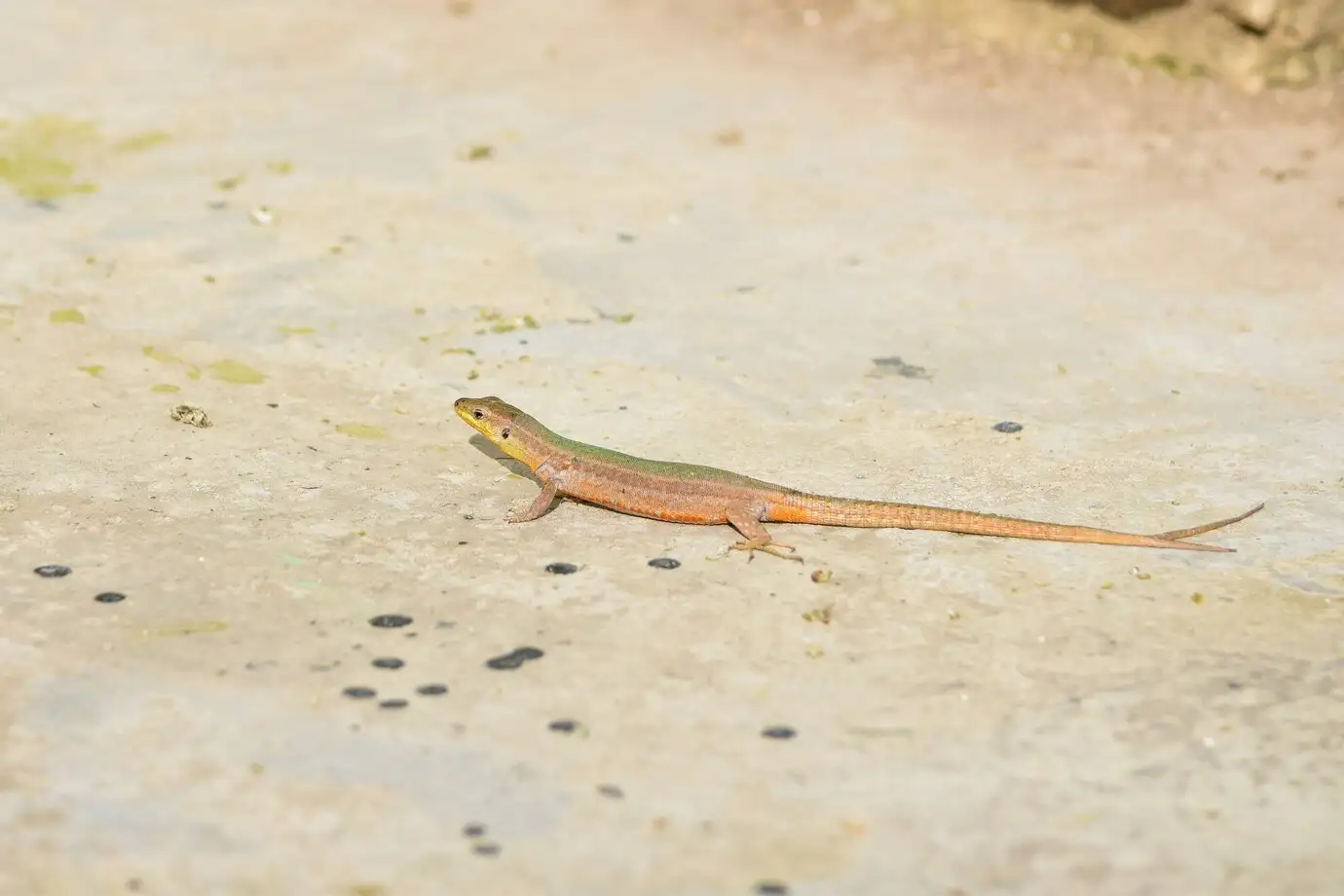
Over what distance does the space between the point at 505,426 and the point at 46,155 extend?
13.7 feet

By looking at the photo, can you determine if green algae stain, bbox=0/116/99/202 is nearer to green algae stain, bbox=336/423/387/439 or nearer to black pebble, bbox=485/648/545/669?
green algae stain, bbox=336/423/387/439

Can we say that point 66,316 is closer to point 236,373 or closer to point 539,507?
point 236,373

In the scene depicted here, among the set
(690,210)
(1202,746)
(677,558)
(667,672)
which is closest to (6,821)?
(667,672)

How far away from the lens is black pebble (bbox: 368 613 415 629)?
451cm

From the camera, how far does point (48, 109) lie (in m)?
8.96

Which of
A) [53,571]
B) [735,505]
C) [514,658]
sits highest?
[735,505]

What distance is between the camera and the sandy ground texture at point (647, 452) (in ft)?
12.2

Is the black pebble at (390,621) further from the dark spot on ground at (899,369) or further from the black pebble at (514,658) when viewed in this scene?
the dark spot on ground at (899,369)

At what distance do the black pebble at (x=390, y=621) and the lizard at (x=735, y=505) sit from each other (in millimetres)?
780

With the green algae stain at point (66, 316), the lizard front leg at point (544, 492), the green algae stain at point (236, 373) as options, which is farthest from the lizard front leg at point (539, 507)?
the green algae stain at point (66, 316)

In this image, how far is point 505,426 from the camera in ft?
18.3

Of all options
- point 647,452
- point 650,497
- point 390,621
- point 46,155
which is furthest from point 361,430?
point 46,155

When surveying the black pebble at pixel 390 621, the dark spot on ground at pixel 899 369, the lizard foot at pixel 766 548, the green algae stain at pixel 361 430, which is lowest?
the green algae stain at pixel 361 430

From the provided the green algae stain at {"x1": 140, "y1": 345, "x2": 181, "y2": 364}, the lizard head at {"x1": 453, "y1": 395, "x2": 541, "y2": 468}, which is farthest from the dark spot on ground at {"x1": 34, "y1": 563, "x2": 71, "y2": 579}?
the green algae stain at {"x1": 140, "y1": 345, "x2": 181, "y2": 364}
